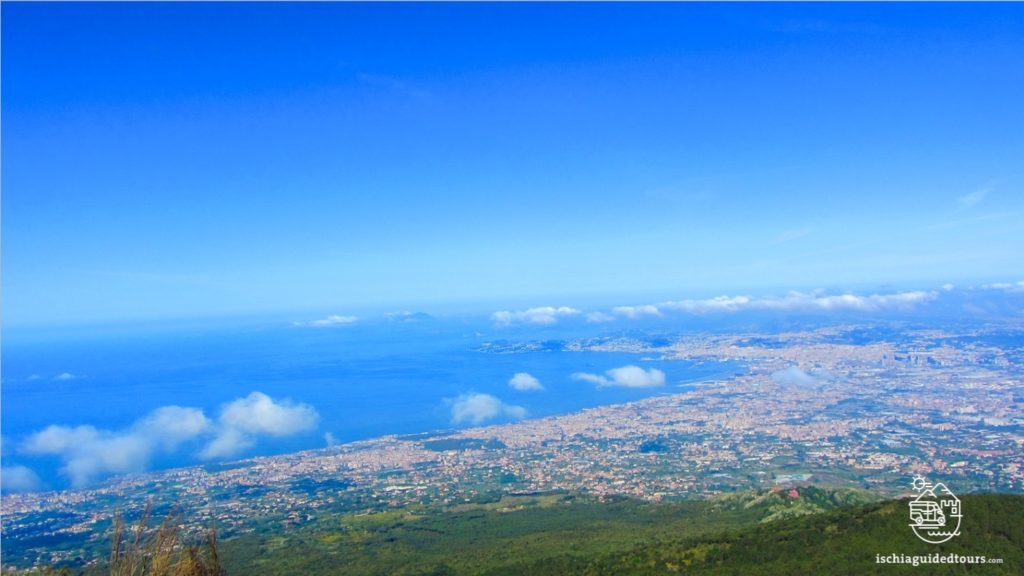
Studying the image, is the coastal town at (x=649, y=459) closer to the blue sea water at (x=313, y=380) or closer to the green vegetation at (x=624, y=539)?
the green vegetation at (x=624, y=539)

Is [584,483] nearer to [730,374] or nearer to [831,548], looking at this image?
[831,548]

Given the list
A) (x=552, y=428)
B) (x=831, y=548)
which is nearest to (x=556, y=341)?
(x=552, y=428)

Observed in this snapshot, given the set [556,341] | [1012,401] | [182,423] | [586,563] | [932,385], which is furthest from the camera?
[556,341]

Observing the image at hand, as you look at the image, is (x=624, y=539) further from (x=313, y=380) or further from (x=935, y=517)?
(x=313, y=380)

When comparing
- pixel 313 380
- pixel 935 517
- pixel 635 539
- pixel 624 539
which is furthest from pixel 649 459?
pixel 313 380

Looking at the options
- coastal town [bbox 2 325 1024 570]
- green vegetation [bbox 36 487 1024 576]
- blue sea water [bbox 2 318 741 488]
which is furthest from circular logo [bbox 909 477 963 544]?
blue sea water [bbox 2 318 741 488]

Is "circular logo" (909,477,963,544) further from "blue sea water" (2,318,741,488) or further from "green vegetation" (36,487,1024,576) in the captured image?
"blue sea water" (2,318,741,488)

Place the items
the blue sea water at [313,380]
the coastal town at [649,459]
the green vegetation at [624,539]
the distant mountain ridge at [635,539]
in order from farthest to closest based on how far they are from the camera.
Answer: the blue sea water at [313,380] < the coastal town at [649,459] < the distant mountain ridge at [635,539] < the green vegetation at [624,539]

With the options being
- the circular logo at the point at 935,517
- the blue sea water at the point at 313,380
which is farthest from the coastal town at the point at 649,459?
the circular logo at the point at 935,517
